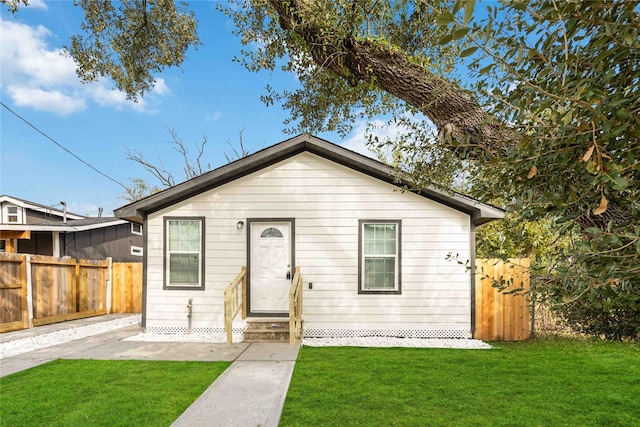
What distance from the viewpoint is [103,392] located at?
404 centimetres

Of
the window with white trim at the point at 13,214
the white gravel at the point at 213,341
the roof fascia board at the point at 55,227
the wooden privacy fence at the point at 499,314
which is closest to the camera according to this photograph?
the white gravel at the point at 213,341

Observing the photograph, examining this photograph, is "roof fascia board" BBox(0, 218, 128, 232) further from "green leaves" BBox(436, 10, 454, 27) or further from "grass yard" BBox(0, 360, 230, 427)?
"green leaves" BBox(436, 10, 454, 27)

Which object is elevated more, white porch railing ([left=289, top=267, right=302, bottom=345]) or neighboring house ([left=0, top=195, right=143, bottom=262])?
neighboring house ([left=0, top=195, right=143, bottom=262])

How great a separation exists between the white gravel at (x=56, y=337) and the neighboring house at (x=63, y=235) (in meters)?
4.35

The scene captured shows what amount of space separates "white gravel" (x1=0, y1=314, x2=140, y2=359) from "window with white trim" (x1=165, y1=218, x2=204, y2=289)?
6.84 feet

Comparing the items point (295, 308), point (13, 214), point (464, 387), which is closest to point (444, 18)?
point (464, 387)

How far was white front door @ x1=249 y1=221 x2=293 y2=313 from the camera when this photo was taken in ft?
24.0

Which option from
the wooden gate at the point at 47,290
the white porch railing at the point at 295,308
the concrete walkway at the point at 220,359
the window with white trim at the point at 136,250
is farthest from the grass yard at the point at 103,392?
the window with white trim at the point at 136,250

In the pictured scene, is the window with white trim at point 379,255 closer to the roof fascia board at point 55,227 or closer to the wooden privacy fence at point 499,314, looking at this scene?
the wooden privacy fence at point 499,314

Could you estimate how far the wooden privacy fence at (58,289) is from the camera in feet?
24.4

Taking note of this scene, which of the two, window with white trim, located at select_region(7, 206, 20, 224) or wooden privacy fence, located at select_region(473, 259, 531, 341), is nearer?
wooden privacy fence, located at select_region(473, 259, 531, 341)

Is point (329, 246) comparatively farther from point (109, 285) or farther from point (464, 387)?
point (109, 285)

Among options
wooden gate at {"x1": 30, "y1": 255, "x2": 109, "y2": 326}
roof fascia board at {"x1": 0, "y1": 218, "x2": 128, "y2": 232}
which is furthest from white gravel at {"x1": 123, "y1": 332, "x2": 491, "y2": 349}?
roof fascia board at {"x1": 0, "y1": 218, "x2": 128, "y2": 232}

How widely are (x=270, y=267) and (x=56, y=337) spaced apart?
14.7ft
